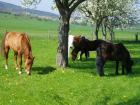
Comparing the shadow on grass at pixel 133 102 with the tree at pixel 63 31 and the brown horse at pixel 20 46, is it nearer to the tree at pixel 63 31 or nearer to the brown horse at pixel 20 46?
the brown horse at pixel 20 46

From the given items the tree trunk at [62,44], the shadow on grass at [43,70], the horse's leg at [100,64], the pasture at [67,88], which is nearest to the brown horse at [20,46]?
the pasture at [67,88]

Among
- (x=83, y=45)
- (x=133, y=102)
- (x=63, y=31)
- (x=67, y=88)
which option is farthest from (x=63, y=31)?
(x=133, y=102)

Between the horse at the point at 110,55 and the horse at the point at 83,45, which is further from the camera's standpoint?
the horse at the point at 83,45

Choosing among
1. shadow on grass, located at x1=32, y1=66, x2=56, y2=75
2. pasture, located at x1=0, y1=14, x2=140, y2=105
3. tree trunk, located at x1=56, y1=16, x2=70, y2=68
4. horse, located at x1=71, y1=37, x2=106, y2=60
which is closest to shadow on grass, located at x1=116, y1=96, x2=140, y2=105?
pasture, located at x1=0, y1=14, x2=140, y2=105

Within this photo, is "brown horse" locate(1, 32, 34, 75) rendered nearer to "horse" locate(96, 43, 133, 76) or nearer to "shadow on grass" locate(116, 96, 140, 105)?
"horse" locate(96, 43, 133, 76)

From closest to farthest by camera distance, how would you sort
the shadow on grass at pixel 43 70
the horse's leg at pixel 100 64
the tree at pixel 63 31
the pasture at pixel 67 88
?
the pasture at pixel 67 88
the horse's leg at pixel 100 64
the shadow on grass at pixel 43 70
the tree at pixel 63 31

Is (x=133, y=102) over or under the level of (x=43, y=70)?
under

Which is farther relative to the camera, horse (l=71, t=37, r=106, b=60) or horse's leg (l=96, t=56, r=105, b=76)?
horse (l=71, t=37, r=106, b=60)

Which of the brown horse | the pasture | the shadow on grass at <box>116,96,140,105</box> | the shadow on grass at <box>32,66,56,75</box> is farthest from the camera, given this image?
the shadow on grass at <box>32,66,56,75</box>

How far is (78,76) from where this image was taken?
22156 millimetres

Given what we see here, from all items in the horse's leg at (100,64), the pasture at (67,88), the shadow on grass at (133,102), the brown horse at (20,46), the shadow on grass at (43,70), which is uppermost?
the brown horse at (20,46)

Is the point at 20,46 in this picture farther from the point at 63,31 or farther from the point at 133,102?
the point at 133,102

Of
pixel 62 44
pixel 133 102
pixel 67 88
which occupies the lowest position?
pixel 133 102

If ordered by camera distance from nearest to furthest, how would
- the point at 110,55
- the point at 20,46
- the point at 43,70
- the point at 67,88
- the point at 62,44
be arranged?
1. the point at 67,88
2. the point at 110,55
3. the point at 20,46
4. the point at 43,70
5. the point at 62,44
